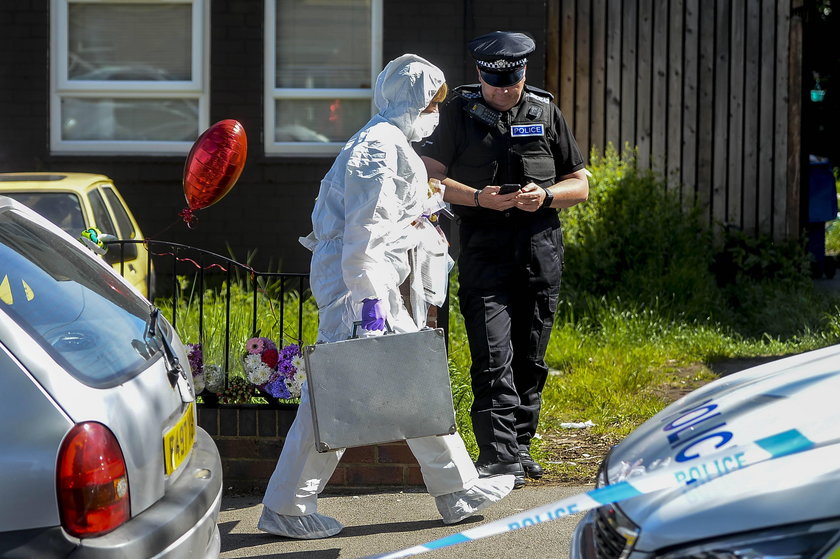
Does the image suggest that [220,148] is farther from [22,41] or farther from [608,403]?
[22,41]

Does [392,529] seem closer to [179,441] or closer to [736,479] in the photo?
[179,441]

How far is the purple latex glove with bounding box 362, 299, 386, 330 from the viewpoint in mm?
4191

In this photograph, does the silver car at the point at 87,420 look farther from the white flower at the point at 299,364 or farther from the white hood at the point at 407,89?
the white flower at the point at 299,364

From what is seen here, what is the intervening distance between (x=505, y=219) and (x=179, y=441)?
2286 mm

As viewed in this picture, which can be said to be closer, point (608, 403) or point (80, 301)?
point (80, 301)

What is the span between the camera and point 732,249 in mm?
10133

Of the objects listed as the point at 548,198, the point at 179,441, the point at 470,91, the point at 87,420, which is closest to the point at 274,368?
the point at 548,198

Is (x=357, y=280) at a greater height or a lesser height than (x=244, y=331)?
greater

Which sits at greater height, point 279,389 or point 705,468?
point 705,468

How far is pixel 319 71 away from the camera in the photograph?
9930 mm

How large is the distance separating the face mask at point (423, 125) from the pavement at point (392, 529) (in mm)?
1588

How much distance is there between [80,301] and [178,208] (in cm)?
669

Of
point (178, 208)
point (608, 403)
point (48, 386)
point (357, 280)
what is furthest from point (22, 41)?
point (48, 386)

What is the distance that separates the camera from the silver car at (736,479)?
241cm
